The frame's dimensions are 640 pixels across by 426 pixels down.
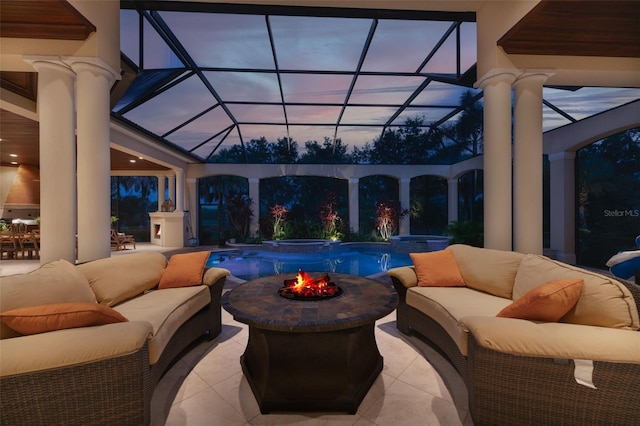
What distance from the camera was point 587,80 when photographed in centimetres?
396

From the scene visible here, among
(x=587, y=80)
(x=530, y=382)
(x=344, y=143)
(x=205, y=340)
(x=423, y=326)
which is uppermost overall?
(x=344, y=143)

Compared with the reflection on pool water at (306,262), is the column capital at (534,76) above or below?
above

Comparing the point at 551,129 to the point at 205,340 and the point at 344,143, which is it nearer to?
the point at 344,143

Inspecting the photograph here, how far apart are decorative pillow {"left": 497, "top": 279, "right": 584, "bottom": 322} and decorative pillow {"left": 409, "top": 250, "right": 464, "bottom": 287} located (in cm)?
121

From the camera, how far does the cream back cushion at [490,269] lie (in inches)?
112

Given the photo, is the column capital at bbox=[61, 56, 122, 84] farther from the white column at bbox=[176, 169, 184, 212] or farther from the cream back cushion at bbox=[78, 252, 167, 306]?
the white column at bbox=[176, 169, 184, 212]

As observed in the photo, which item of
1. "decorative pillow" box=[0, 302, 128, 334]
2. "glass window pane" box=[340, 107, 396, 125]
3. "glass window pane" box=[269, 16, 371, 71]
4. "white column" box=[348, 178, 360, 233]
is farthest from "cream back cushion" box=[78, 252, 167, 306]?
"white column" box=[348, 178, 360, 233]

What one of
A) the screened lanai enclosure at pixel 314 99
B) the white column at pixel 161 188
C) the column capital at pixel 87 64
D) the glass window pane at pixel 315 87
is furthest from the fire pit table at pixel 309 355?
the white column at pixel 161 188

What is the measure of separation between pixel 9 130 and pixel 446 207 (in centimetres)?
1414

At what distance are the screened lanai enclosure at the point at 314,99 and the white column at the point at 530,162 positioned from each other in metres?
1.44

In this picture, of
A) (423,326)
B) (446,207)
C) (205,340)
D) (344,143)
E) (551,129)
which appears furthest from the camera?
(446,207)

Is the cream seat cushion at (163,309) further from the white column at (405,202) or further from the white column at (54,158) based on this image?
the white column at (405,202)

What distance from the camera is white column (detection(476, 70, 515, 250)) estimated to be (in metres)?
3.74

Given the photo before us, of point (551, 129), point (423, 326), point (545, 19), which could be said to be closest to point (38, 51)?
point (423, 326)
